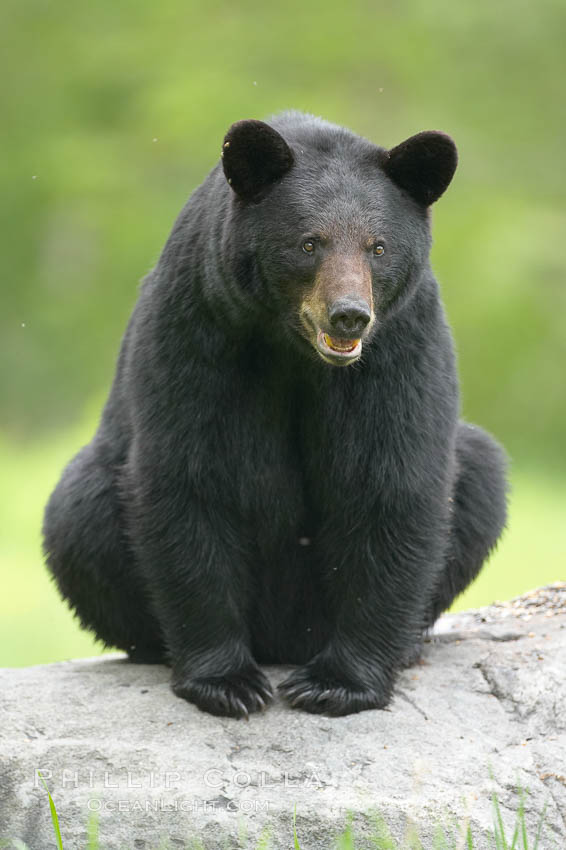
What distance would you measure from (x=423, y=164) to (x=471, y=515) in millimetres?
1905

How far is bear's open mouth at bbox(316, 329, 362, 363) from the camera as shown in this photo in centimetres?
489

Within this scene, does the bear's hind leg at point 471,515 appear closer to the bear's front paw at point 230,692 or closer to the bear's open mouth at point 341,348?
the bear's front paw at point 230,692

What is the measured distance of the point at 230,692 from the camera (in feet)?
18.2

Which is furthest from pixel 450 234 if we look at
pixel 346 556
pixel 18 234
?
pixel 346 556

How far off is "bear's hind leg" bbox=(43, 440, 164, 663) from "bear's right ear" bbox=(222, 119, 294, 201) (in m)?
1.66

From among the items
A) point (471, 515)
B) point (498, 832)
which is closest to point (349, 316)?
point (471, 515)

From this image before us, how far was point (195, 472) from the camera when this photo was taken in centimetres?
550

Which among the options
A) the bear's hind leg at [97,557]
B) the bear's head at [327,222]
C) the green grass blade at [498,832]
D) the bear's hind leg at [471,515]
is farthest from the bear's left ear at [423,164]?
the green grass blade at [498,832]

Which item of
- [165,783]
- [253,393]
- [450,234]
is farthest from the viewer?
[450,234]

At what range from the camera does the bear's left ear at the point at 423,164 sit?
5207 mm

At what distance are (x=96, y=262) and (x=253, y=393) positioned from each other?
1715cm

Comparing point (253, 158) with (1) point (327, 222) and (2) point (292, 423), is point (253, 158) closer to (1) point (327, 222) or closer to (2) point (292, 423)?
(1) point (327, 222)

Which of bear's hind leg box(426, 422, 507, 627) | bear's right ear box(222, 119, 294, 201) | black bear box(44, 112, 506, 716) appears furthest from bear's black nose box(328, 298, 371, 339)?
bear's hind leg box(426, 422, 507, 627)

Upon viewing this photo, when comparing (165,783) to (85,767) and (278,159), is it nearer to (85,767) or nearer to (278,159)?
(85,767)
